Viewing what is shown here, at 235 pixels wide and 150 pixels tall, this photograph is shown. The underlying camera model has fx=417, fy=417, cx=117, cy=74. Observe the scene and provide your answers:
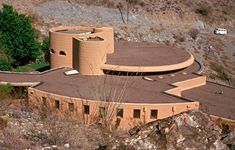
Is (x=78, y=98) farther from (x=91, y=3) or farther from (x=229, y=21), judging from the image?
(x=229, y=21)

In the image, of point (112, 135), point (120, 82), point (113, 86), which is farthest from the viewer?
point (120, 82)

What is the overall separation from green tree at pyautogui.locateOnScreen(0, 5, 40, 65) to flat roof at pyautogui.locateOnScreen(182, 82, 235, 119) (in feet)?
64.9

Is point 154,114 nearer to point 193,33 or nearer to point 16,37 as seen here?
point 16,37

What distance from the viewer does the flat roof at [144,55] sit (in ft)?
119

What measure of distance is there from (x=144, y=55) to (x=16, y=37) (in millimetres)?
14842

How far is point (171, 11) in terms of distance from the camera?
70.8 m

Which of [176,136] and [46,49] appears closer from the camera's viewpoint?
[176,136]

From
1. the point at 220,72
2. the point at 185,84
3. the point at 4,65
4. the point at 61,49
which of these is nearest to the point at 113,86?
→ the point at 185,84

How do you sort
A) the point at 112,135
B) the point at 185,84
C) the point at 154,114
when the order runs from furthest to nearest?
the point at 185,84, the point at 154,114, the point at 112,135

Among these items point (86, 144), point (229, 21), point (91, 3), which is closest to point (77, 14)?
point (91, 3)

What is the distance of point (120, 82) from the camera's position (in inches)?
1297

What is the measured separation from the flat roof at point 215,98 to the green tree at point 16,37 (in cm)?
1978

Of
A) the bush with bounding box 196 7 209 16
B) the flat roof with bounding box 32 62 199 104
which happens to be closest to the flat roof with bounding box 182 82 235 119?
the flat roof with bounding box 32 62 199 104

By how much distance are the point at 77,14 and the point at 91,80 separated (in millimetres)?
32891
